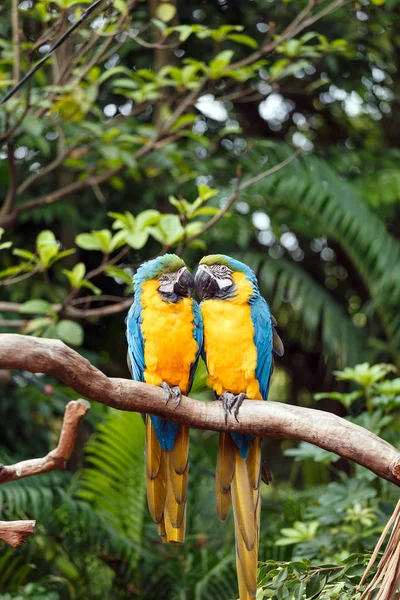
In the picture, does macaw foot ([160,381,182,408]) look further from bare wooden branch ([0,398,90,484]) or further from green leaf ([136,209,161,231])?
green leaf ([136,209,161,231])

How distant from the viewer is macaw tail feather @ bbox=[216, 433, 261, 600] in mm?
1375

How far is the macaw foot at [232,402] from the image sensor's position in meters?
1.42

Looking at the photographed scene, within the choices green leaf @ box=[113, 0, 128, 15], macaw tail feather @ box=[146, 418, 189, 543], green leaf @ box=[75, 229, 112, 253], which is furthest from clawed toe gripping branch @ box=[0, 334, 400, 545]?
green leaf @ box=[113, 0, 128, 15]

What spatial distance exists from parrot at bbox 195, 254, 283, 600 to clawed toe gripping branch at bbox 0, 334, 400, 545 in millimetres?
56

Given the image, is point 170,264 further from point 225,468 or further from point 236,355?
point 225,468

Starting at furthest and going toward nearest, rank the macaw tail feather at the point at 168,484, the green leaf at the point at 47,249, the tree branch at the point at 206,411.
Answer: the green leaf at the point at 47,249 < the macaw tail feather at the point at 168,484 < the tree branch at the point at 206,411

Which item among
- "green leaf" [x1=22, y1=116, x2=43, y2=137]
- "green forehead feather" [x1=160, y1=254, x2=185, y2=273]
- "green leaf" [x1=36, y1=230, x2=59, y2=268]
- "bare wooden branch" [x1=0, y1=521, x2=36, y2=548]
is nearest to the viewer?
"bare wooden branch" [x1=0, y1=521, x2=36, y2=548]

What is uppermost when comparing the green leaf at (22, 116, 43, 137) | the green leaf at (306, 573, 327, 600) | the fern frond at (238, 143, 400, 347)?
the green leaf at (22, 116, 43, 137)

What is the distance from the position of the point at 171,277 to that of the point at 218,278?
0.10 meters

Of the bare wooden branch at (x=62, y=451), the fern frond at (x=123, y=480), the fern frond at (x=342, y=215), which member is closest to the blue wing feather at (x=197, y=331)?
the bare wooden branch at (x=62, y=451)

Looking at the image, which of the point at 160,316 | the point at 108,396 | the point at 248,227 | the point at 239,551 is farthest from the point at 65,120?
the point at 239,551

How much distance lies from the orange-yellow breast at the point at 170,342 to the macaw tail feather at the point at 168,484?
0.10m

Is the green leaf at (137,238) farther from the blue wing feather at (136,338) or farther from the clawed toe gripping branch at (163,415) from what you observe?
the clawed toe gripping branch at (163,415)

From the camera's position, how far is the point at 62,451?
1383 millimetres
